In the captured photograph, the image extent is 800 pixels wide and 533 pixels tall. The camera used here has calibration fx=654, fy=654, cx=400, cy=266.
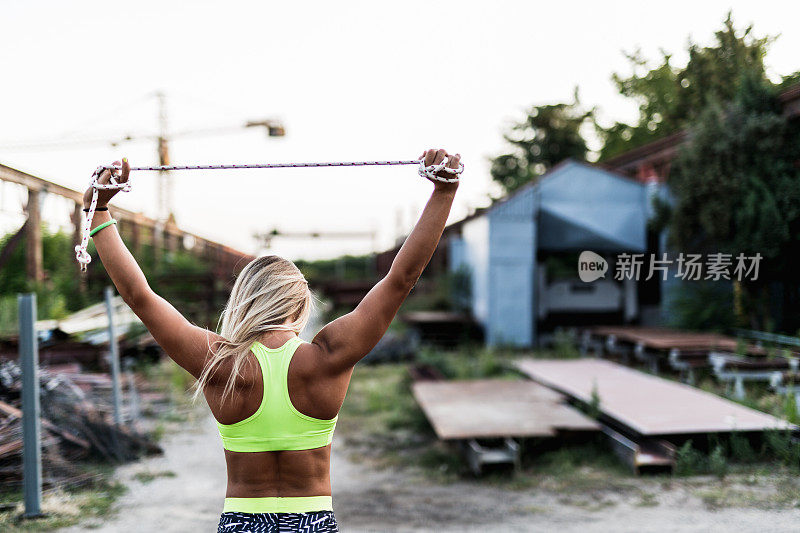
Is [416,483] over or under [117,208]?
under

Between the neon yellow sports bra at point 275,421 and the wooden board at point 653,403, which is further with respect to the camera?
the wooden board at point 653,403

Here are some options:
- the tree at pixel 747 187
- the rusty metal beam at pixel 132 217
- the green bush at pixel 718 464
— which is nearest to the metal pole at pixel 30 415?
the rusty metal beam at pixel 132 217

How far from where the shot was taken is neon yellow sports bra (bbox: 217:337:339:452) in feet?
5.73

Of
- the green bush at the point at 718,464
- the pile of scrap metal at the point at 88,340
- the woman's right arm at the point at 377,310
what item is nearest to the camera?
the woman's right arm at the point at 377,310

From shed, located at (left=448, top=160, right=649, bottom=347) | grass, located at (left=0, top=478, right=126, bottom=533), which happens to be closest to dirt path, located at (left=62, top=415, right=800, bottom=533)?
grass, located at (left=0, top=478, right=126, bottom=533)

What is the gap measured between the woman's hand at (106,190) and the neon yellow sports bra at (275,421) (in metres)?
0.68

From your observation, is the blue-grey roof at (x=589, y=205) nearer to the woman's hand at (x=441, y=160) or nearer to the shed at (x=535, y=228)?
the shed at (x=535, y=228)

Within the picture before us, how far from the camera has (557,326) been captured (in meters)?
16.5

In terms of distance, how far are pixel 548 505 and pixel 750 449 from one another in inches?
82.4

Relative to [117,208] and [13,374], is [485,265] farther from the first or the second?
[13,374]

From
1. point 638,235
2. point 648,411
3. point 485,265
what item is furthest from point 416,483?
point 638,235

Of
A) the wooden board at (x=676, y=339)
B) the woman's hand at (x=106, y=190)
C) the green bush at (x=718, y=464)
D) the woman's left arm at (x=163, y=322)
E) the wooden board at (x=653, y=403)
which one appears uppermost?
the woman's hand at (x=106, y=190)

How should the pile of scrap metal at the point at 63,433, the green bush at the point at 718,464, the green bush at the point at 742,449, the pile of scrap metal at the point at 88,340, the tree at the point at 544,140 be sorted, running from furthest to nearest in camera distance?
the tree at the point at 544,140
the pile of scrap metal at the point at 88,340
the green bush at the point at 742,449
the green bush at the point at 718,464
the pile of scrap metal at the point at 63,433

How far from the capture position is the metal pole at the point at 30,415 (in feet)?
15.1
